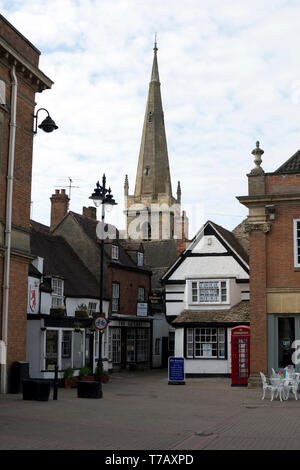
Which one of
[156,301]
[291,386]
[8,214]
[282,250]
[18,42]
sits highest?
[18,42]

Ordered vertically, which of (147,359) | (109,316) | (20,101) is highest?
(20,101)

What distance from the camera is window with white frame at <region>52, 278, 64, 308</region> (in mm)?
31469

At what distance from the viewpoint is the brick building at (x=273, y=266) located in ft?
83.8

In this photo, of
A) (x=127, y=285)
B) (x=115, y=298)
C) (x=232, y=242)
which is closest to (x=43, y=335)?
(x=115, y=298)

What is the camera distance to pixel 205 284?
3403cm

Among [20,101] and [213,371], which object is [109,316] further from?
[20,101]

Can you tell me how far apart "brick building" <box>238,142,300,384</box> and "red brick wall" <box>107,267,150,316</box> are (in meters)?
14.3

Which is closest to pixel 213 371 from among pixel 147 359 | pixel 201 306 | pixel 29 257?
pixel 201 306

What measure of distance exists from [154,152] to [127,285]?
68212mm

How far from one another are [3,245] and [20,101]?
5.07 metres

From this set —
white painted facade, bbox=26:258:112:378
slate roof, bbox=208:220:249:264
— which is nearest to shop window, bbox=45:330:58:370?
white painted facade, bbox=26:258:112:378

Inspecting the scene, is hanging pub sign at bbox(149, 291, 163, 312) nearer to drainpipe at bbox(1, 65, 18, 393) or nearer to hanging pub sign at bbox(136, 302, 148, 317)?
hanging pub sign at bbox(136, 302, 148, 317)

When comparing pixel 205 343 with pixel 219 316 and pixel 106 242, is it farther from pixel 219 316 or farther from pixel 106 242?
pixel 106 242

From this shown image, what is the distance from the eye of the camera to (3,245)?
19.9m
